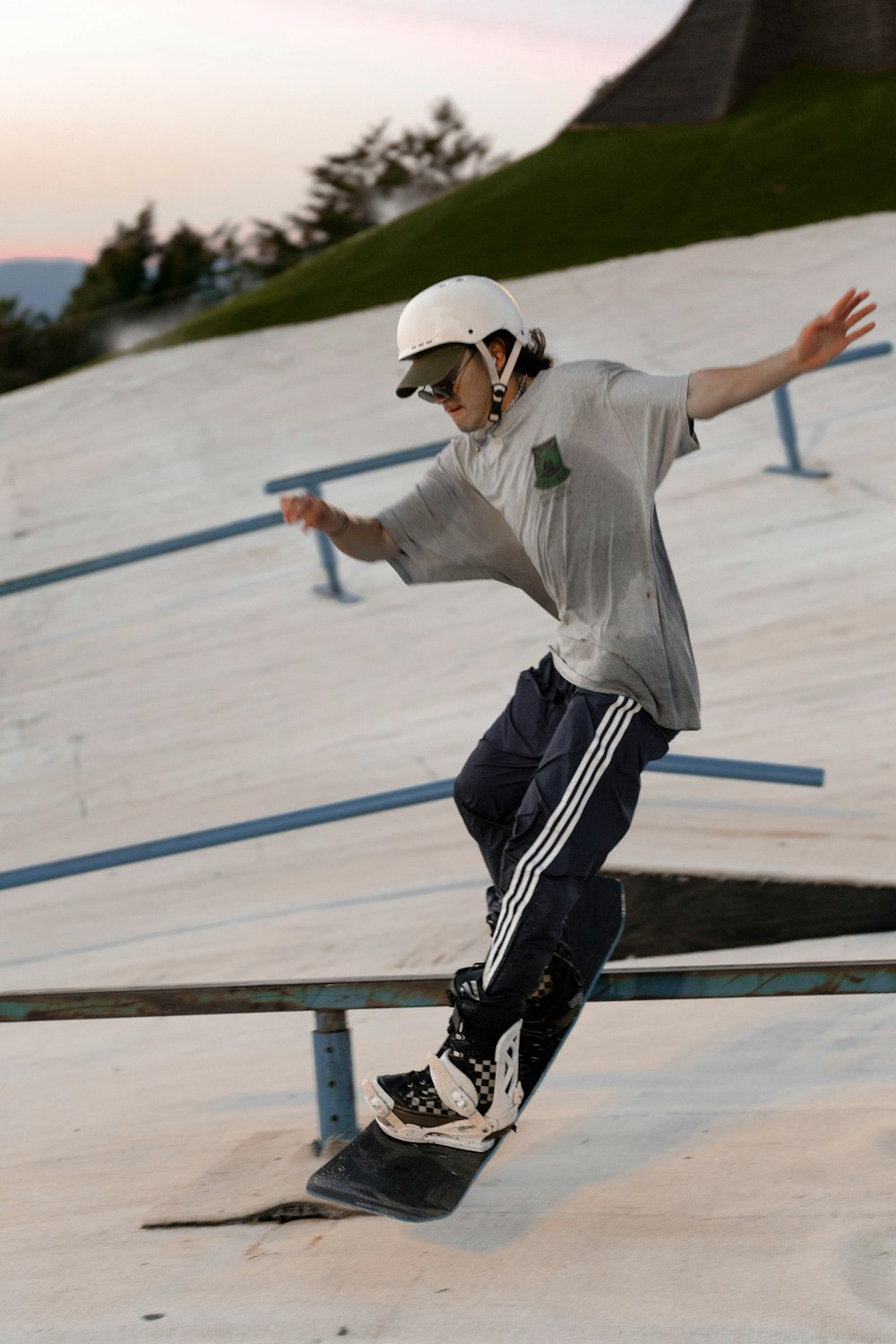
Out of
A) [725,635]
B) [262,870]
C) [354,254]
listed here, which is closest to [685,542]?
[725,635]

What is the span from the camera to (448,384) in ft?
9.67

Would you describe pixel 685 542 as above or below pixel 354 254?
below

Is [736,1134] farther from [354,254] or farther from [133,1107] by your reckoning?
[354,254]

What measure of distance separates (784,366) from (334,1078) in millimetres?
1803

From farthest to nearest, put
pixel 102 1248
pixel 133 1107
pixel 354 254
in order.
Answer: pixel 354 254 < pixel 133 1107 < pixel 102 1248

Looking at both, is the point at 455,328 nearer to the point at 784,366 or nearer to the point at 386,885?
the point at 784,366

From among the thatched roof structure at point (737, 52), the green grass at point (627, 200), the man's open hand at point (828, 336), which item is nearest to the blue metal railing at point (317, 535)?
the man's open hand at point (828, 336)

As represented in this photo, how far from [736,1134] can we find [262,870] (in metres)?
3.64

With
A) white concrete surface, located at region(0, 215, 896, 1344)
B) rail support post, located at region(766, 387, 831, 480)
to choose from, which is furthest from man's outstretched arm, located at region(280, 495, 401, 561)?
rail support post, located at region(766, 387, 831, 480)

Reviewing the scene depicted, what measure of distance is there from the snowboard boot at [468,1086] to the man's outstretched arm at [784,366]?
48.4 inches

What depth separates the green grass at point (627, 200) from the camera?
20.9 m

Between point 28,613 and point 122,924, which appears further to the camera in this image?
point 28,613

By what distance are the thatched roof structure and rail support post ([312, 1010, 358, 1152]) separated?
23.4 meters

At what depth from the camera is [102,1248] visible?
114 inches
